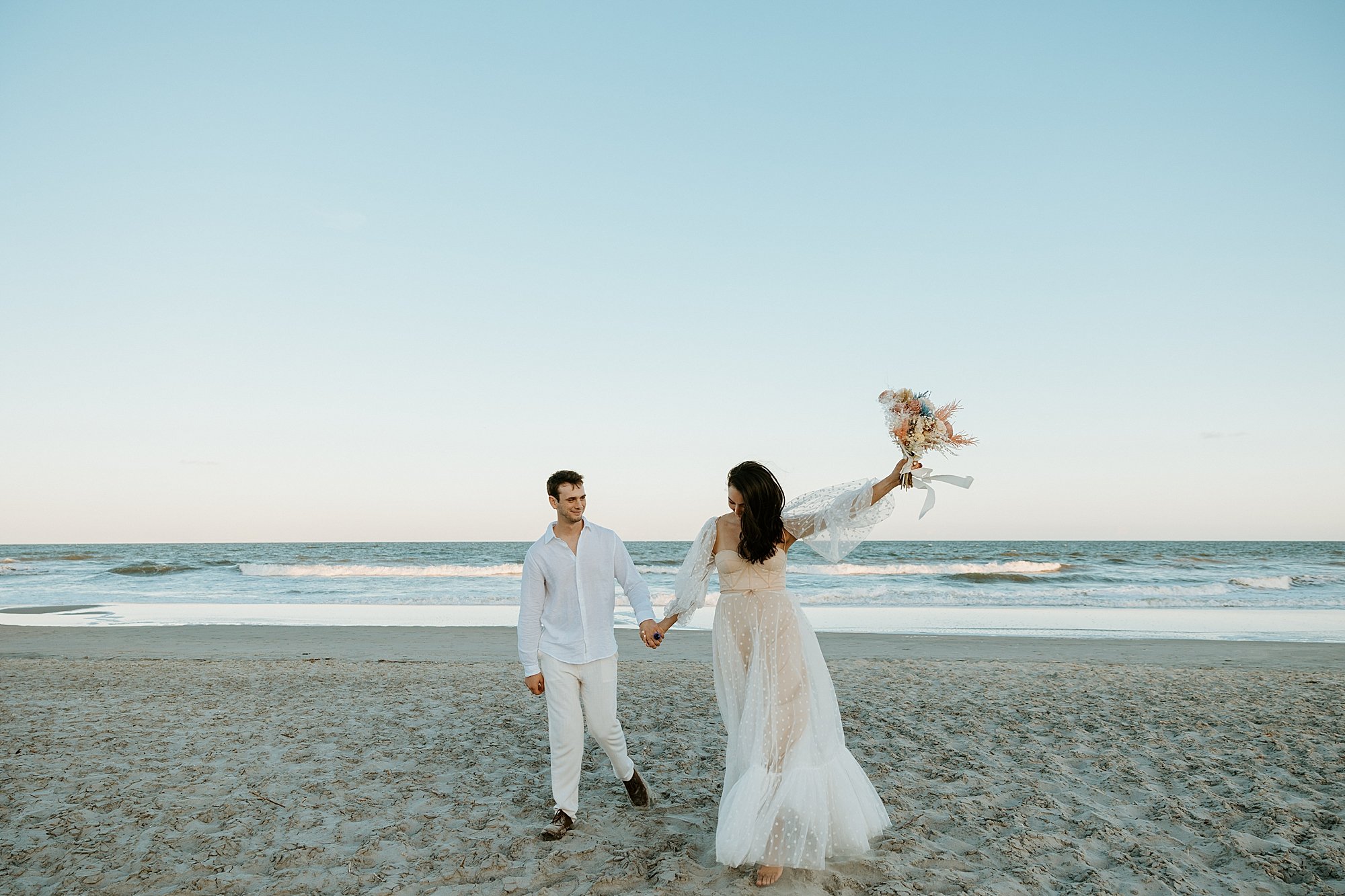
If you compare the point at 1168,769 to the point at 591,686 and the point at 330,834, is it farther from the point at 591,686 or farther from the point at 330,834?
the point at 330,834

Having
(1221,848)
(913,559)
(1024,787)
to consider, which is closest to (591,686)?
(1024,787)

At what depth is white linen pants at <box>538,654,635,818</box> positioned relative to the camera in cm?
423

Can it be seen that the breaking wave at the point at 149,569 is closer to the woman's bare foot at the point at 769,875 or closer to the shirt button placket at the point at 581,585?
the shirt button placket at the point at 581,585

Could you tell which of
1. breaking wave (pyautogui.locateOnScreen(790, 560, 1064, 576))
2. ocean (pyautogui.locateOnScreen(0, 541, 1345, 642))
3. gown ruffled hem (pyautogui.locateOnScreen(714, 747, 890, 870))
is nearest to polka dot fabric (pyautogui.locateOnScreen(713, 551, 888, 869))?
gown ruffled hem (pyautogui.locateOnScreen(714, 747, 890, 870))

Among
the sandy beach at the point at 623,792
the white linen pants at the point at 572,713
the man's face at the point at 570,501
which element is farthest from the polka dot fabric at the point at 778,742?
the man's face at the point at 570,501

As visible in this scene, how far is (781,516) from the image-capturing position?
3943mm

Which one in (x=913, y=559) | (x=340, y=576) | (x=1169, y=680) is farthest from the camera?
(x=913, y=559)

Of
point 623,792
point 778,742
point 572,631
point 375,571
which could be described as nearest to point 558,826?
point 623,792

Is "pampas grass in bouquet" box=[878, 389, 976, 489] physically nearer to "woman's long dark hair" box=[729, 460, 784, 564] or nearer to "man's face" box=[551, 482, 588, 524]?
"woman's long dark hair" box=[729, 460, 784, 564]

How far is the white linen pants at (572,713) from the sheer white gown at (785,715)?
636 mm

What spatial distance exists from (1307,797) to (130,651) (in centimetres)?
1352

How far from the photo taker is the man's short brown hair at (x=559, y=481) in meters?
4.36

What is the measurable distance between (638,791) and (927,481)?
2399 millimetres

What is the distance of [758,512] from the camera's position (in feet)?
12.4
